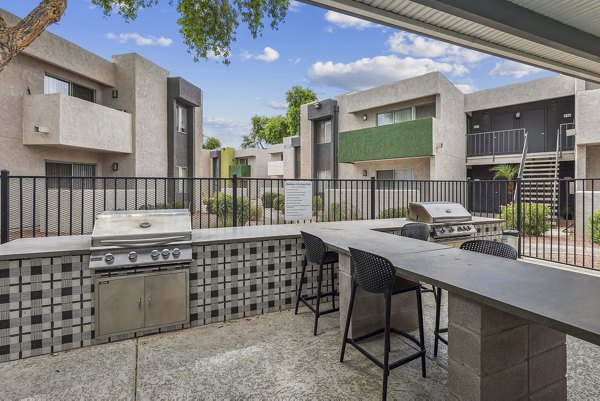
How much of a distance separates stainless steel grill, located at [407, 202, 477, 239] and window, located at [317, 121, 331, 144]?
14729mm

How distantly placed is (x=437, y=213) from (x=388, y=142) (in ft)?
35.6

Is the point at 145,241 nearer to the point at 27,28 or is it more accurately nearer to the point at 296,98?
the point at 27,28

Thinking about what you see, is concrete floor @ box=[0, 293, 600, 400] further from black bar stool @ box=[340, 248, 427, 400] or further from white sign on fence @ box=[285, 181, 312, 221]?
white sign on fence @ box=[285, 181, 312, 221]

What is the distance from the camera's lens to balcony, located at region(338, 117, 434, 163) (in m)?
14.3

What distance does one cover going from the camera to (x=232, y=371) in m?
2.99

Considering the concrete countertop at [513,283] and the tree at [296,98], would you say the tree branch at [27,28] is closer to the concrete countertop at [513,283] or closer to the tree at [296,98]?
the concrete countertop at [513,283]

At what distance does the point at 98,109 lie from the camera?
10992 mm

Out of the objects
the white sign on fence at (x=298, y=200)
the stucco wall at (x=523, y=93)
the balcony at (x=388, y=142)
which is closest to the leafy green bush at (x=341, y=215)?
the white sign on fence at (x=298, y=200)

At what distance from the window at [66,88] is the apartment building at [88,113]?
0.10ft

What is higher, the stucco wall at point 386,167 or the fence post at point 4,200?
the stucco wall at point 386,167

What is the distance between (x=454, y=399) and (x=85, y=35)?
47.4 feet

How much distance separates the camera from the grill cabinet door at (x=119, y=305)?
3404 mm

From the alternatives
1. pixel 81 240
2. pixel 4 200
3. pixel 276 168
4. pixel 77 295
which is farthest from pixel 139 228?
pixel 276 168

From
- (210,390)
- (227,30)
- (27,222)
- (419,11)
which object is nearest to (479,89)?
(227,30)
